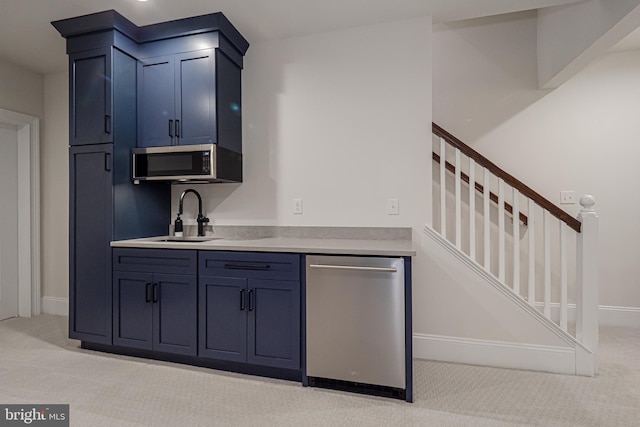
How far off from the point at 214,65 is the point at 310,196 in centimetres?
120

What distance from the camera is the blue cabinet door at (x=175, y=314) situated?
93.9 inches

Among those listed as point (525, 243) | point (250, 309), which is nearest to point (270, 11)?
point (250, 309)

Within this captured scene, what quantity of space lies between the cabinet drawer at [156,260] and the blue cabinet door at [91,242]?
4.6 inches

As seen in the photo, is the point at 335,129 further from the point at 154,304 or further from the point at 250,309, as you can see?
the point at 154,304

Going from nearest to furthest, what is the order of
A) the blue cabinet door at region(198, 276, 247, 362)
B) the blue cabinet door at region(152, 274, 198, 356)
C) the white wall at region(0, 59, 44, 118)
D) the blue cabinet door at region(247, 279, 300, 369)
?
the blue cabinet door at region(247, 279, 300, 369), the blue cabinet door at region(198, 276, 247, 362), the blue cabinet door at region(152, 274, 198, 356), the white wall at region(0, 59, 44, 118)

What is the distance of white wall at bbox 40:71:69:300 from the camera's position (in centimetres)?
365

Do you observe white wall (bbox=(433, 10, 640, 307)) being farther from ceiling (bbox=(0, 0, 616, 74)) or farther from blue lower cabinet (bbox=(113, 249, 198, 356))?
blue lower cabinet (bbox=(113, 249, 198, 356))

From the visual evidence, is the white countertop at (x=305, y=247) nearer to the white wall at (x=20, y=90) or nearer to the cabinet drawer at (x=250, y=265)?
the cabinet drawer at (x=250, y=265)

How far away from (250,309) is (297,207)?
0.94m

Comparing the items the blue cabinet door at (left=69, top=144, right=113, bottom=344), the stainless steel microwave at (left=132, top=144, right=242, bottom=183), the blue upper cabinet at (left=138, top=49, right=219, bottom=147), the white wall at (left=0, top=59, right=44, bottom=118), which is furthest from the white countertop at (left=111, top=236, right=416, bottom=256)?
the white wall at (left=0, top=59, right=44, bottom=118)

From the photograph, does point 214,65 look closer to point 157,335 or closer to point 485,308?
point 157,335

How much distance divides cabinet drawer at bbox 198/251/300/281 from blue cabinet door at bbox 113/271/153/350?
486mm

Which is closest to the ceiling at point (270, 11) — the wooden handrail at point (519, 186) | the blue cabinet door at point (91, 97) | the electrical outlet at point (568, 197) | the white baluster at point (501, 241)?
the blue cabinet door at point (91, 97)

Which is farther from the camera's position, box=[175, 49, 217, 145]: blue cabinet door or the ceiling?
box=[175, 49, 217, 145]: blue cabinet door
